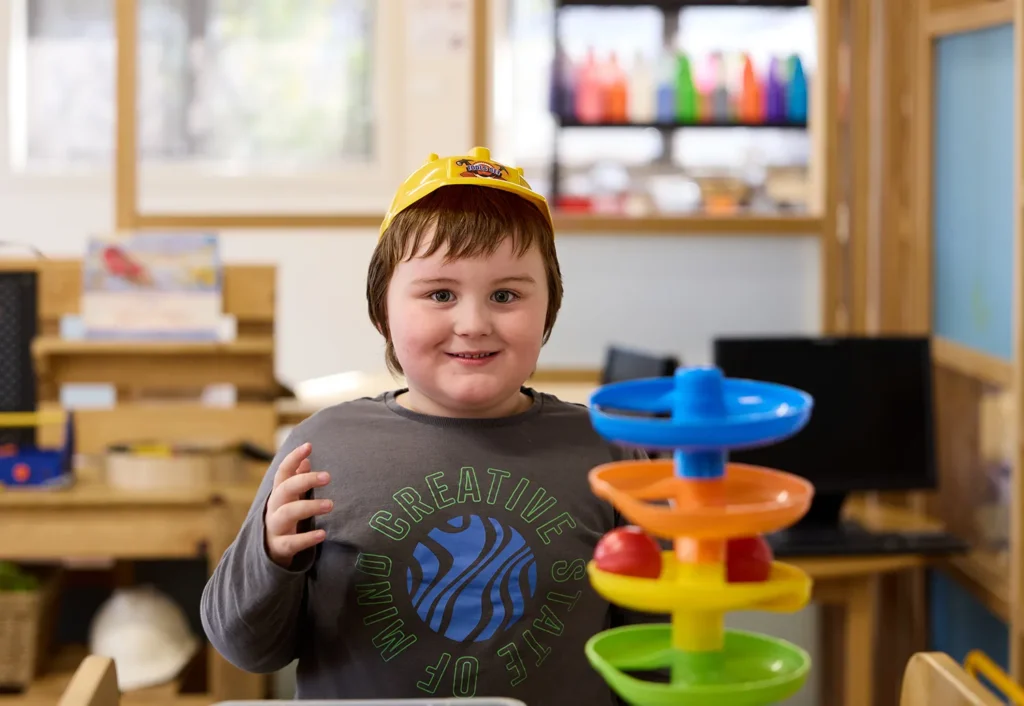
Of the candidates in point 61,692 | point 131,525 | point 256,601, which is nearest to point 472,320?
point 256,601

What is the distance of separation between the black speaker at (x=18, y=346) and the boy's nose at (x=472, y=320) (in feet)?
5.22

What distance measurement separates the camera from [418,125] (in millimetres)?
2809

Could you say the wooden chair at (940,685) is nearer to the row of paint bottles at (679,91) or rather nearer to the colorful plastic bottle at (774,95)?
the row of paint bottles at (679,91)

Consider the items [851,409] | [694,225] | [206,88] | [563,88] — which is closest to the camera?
[851,409]

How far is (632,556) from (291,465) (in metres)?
0.41

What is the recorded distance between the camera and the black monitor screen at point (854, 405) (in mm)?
2389

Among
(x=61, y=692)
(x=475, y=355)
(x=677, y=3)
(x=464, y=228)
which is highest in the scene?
(x=677, y=3)

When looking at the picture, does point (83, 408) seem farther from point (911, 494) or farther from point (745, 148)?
point (745, 148)

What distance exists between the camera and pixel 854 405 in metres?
2.42

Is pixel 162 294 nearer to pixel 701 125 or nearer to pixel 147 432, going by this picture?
pixel 147 432

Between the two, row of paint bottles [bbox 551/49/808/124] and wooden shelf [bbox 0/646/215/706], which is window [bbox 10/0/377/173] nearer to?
row of paint bottles [bbox 551/49/808/124]

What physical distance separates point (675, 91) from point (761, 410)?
13.7 ft

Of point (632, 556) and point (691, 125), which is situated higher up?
point (691, 125)

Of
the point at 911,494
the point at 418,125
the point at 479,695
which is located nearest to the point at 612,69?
the point at 418,125
